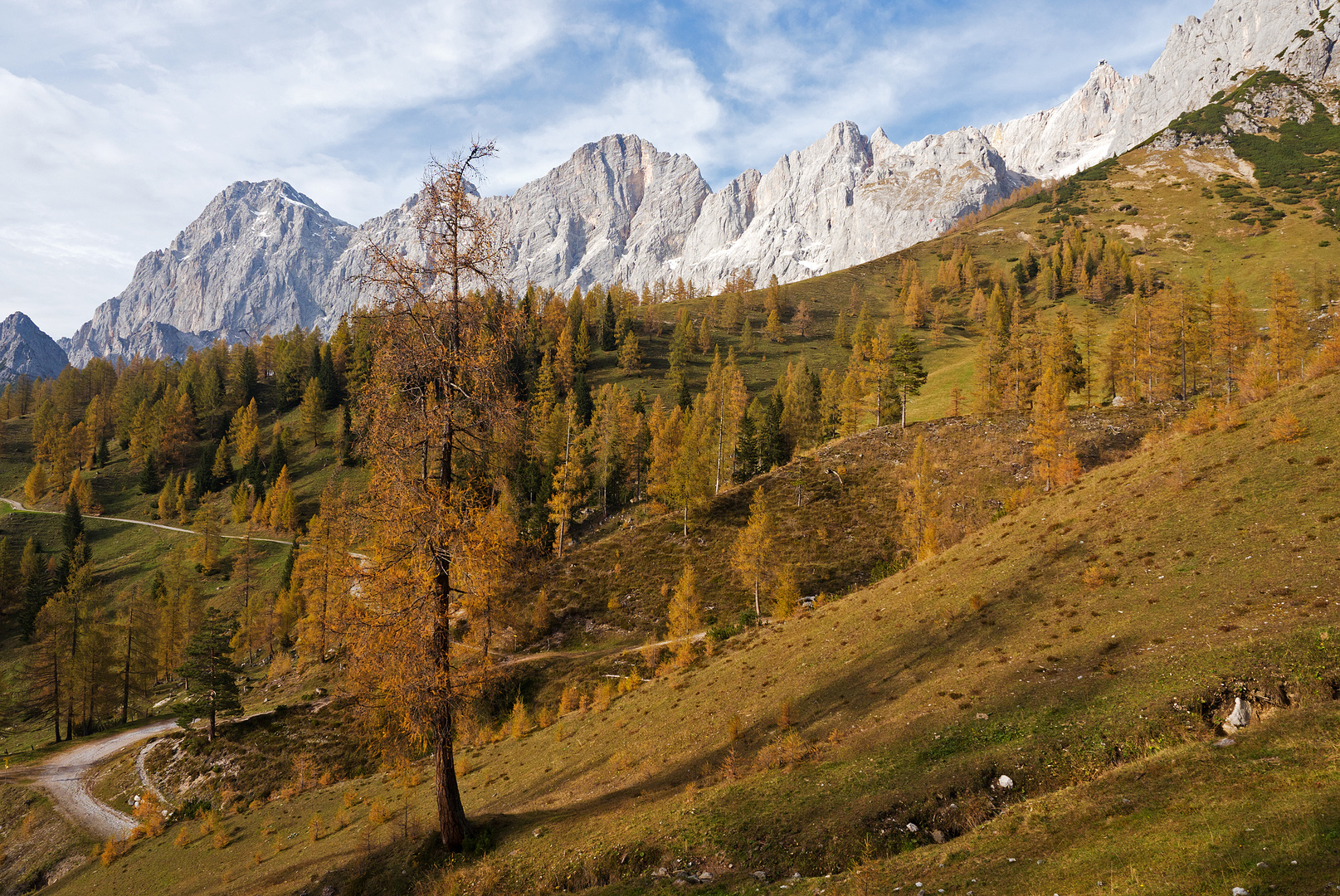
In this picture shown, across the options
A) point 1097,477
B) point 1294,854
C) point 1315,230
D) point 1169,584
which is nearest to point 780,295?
point 1315,230

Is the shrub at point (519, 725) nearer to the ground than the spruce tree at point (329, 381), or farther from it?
nearer to the ground

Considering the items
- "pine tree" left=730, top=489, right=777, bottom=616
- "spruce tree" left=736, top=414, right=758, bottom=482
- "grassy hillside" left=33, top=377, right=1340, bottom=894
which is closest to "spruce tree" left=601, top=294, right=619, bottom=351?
"spruce tree" left=736, top=414, right=758, bottom=482

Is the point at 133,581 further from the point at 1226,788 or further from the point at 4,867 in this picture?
the point at 1226,788

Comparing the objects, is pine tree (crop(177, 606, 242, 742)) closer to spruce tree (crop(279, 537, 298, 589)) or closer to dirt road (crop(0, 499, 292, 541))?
spruce tree (crop(279, 537, 298, 589))

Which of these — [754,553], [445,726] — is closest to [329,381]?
[754,553]

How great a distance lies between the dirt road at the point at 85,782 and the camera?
112 ft

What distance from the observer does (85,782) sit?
40.8 m

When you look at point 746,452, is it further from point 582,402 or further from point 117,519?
A: point 117,519

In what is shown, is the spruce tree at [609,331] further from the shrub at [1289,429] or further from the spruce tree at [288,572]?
the shrub at [1289,429]

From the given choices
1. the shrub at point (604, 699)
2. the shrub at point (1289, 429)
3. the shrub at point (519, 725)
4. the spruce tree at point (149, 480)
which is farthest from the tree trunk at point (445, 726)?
the spruce tree at point (149, 480)

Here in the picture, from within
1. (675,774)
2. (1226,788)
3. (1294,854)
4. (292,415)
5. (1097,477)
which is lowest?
(675,774)

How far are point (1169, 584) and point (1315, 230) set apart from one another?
198 metres

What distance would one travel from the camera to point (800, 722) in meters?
19.6

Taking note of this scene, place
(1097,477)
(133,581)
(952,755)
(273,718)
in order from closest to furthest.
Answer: (952,755)
(1097,477)
(273,718)
(133,581)
